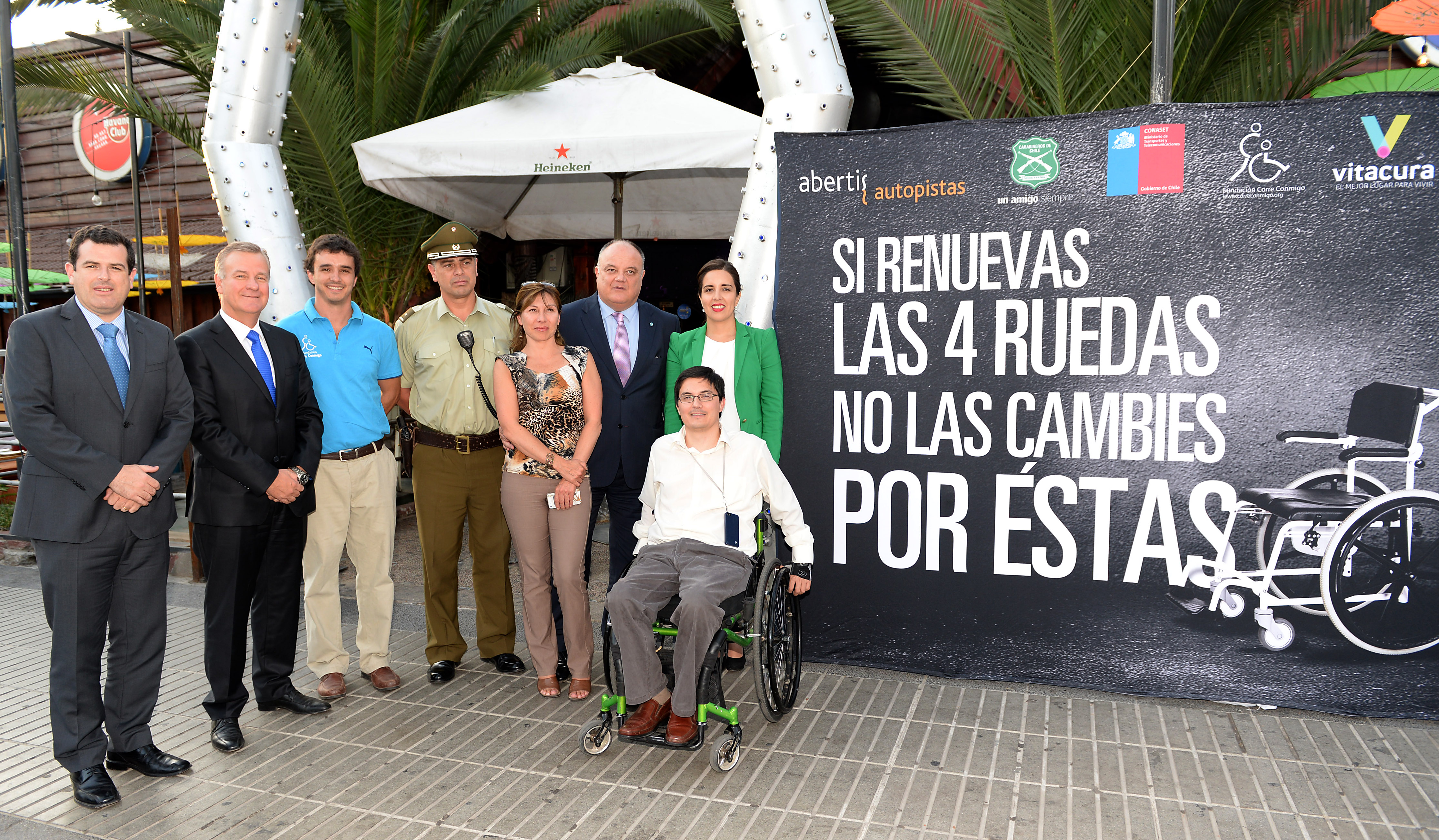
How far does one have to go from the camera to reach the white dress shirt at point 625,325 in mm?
4414

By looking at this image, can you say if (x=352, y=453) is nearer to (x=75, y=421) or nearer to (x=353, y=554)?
(x=353, y=554)

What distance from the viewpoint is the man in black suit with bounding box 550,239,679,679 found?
4348 mm

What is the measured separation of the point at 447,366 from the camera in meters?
4.30

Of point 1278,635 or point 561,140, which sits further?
point 561,140

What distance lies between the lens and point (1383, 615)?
12.6ft

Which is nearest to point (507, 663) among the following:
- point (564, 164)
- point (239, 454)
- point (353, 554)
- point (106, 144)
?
point (353, 554)

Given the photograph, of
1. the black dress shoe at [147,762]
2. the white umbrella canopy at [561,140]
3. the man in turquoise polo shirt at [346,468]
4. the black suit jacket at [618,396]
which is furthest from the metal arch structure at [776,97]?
the black dress shoe at [147,762]

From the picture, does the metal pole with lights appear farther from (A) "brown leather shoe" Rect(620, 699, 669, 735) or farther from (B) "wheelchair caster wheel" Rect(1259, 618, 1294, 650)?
(B) "wheelchair caster wheel" Rect(1259, 618, 1294, 650)

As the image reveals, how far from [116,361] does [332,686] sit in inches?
65.5

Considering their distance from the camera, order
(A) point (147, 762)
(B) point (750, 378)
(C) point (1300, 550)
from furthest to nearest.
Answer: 1. (B) point (750, 378)
2. (C) point (1300, 550)
3. (A) point (147, 762)

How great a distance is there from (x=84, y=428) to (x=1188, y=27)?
18.4 ft

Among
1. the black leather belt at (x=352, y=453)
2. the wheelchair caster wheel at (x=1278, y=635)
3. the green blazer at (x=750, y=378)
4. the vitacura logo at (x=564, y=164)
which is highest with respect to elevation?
the vitacura logo at (x=564, y=164)

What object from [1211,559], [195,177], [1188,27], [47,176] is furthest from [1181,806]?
[47,176]

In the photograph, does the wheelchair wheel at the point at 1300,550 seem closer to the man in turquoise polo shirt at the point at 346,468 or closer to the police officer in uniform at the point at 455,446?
the police officer in uniform at the point at 455,446
